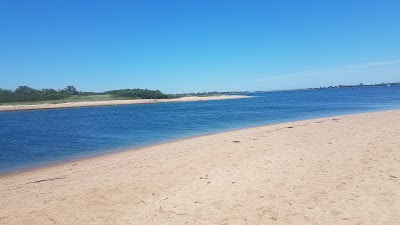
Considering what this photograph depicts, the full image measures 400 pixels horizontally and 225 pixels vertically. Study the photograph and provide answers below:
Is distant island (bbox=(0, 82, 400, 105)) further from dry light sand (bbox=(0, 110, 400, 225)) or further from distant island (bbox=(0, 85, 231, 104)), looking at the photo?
dry light sand (bbox=(0, 110, 400, 225))

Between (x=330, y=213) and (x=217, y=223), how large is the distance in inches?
80.4

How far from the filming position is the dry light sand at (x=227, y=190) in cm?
562

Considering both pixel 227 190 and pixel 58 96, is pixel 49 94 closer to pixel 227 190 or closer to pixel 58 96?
pixel 58 96

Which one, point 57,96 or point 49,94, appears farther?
point 49,94

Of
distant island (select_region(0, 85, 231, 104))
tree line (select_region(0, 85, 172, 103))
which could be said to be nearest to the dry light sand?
distant island (select_region(0, 85, 231, 104))

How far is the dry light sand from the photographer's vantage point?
5.62 meters

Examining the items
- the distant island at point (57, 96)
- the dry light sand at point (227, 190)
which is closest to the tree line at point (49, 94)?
the distant island at point (57, 96)

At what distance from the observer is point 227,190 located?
Result: 697 centimetres

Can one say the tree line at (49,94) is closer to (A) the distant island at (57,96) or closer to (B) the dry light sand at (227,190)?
(A) the distant island at (57,96)

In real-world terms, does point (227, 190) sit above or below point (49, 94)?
below

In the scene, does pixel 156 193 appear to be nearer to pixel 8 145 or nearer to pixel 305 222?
pixel 305 222

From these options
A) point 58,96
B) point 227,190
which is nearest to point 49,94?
point 58,96

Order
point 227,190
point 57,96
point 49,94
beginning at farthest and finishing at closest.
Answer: point 49,94, point 57,96, point 227,190

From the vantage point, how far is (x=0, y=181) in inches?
407
